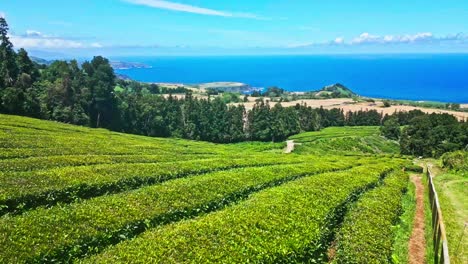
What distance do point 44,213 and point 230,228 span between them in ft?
30.8

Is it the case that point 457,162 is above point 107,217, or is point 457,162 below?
below

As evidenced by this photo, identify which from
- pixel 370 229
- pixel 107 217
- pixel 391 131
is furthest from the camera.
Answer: pixel 391 131

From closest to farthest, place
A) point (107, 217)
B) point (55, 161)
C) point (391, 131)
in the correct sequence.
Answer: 1. point (107, 217)
2. point (55, 161)
3. point (391, 131)

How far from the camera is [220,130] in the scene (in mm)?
154500

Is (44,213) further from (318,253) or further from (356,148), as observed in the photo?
(356,148)

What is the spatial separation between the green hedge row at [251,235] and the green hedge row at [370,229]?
3.33ft

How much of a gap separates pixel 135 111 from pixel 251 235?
420ft

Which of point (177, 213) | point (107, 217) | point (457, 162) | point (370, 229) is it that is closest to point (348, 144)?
point (457, 162)

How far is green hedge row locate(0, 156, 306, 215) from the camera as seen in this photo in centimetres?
2261

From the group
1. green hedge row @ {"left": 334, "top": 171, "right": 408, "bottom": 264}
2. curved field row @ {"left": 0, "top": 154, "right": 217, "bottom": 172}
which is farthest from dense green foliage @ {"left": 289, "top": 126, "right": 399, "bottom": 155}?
curved field row @ {"left": 0, "top": 154, "right": 217, "bottom": 172}

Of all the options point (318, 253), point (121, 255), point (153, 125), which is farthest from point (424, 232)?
point (153, 125)

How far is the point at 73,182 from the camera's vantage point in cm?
2598

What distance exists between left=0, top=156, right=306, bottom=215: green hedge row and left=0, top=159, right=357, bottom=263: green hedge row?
4.93 ft

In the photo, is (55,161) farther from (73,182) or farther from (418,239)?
(418,239)
